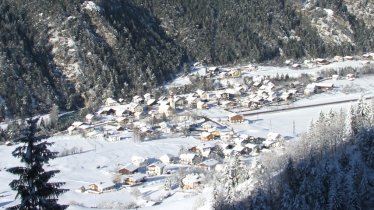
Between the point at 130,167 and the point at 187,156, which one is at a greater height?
the point at 187,156

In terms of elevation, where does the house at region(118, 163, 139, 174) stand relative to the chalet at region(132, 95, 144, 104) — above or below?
below

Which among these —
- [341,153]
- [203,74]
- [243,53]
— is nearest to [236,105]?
[203,74]

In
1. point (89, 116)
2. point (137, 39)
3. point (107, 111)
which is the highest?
point (137, 39)

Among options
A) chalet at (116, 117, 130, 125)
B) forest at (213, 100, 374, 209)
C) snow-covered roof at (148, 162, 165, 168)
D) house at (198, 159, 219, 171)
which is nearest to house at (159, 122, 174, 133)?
chalet at (116, 117, 130, 125)

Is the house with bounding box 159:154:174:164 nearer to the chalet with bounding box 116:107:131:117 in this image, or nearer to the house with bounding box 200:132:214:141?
the house with bounding box 200:132:214:141

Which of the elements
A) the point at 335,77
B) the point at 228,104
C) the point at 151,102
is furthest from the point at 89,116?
the point at 335,77

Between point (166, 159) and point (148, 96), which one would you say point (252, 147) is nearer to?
point (166, 159)
